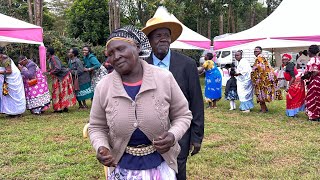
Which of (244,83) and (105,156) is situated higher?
(105,156)

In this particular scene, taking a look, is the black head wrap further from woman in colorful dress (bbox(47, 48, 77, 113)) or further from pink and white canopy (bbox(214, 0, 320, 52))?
woman in colorful dress (bbox(47, 48, 77, 113))

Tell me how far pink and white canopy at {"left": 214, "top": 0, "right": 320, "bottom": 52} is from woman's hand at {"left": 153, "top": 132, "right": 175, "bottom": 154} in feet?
24.1

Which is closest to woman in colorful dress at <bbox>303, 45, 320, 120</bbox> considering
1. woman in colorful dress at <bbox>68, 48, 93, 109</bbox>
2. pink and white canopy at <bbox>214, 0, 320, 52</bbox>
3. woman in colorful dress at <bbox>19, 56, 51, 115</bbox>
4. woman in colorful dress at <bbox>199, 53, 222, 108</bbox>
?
pink and white canopy at <bbox>214, 0, 320, 52</bbox>

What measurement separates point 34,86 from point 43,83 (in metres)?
0.23

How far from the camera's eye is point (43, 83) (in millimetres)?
9000

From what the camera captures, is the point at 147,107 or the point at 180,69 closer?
the point at 147,107

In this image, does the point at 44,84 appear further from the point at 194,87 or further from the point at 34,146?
the point at 194,87

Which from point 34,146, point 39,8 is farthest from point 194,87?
point 39,8

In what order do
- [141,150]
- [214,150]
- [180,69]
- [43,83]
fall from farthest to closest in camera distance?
[43,83], [214,150], [180,69], [141,150]

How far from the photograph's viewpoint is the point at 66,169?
4621 mm

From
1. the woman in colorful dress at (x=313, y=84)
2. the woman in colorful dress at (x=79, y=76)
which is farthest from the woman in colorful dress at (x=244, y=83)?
the woman in colorful dress at (x=79, y=76)

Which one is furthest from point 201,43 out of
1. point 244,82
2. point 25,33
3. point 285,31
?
point 25,33

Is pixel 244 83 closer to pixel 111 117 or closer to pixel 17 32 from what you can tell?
pixel 17 32


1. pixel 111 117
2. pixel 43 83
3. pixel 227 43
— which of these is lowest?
pixel 43 83
